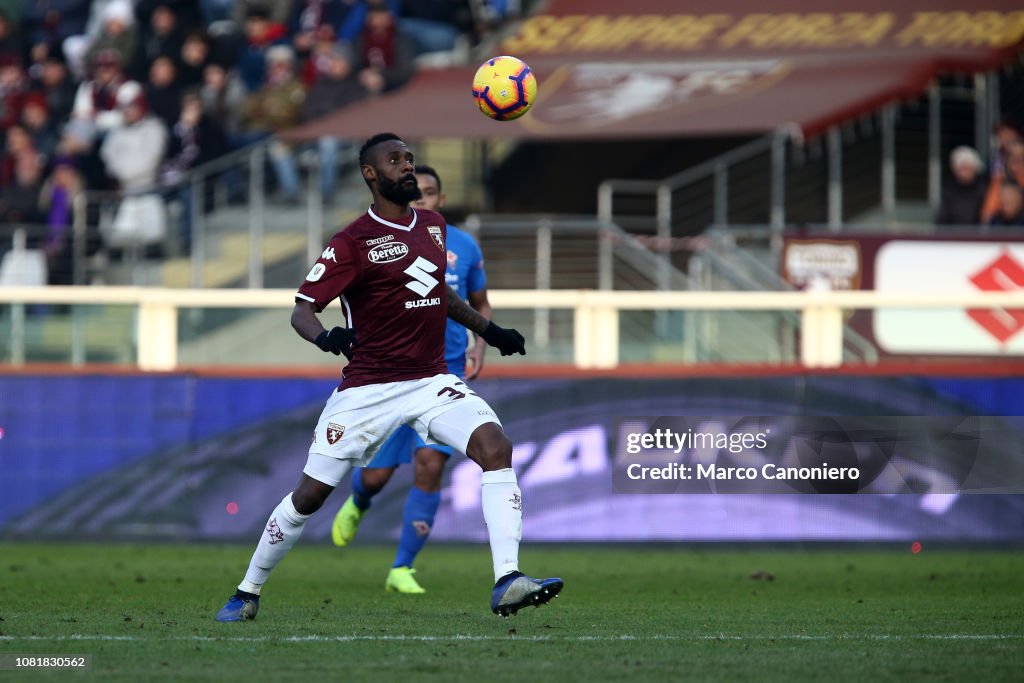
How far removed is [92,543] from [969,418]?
22.5 feet

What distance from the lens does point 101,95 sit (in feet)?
68.5

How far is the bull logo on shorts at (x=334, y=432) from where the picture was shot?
8102 millimetres

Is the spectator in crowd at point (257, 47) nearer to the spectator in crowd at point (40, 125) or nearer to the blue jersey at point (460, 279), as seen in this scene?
the spectator in crowd at point (40, 125)

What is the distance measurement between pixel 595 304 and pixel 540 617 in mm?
5093

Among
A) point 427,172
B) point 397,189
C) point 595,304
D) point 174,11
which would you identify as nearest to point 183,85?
point 174,11

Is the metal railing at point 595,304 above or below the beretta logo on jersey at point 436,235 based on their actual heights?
below

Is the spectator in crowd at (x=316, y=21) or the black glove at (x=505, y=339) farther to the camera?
the spectator in crowd at (x=316, y=21)

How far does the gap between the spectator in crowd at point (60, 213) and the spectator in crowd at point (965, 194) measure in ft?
28.6

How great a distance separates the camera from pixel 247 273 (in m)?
17.6

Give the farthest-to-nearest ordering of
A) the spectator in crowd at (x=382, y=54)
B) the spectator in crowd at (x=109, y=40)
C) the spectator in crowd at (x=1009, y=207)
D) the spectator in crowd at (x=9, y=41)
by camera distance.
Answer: the spectator in crowd at (x=9, y=41), the spectator in crowd at (x=109, y=40), the spectator in crowd at (x=382, y=54), the spectator in crowd at (x=1009, y=207)

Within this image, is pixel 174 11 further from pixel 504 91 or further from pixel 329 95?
pixel 504 91

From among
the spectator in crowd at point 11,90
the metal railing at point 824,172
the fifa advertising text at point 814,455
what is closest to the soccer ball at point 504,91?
the fifa advertising text at point 814,455

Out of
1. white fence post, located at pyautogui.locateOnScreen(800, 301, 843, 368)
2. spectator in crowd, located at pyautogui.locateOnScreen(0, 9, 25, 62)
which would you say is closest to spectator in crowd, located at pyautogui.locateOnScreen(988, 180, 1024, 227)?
white fence post, located at pyautogui.locateOnScreen(800, 301, 843, 368)

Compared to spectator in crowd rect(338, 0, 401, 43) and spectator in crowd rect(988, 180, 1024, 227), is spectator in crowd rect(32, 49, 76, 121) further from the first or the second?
spectator in crowd rect(988, 180, 1024, 227)
